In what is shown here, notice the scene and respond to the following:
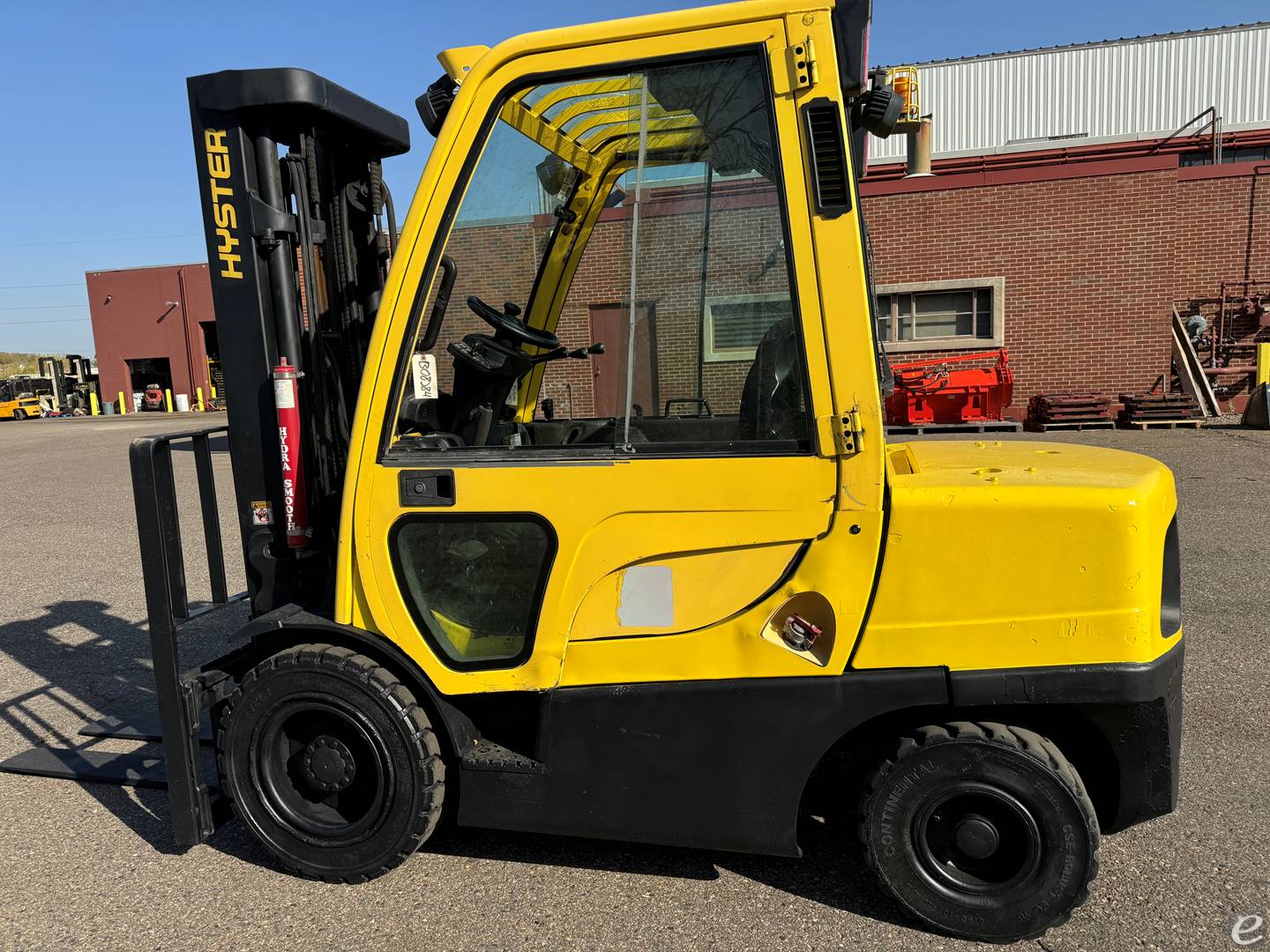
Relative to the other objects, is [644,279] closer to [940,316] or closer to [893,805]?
[893,805]

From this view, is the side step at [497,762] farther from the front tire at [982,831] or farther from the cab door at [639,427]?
the front tire at [982,831]

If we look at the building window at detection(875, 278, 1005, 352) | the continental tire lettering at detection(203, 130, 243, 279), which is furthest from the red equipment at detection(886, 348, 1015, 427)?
the continental tire lettering at detection(203, 130, 243, 279)

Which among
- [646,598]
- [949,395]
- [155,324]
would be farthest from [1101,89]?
[155,324]

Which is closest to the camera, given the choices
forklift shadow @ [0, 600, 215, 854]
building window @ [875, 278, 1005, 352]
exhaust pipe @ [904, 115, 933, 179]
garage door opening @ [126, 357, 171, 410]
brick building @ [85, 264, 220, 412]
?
forklift shadow @ [0, 600, 215, 854]

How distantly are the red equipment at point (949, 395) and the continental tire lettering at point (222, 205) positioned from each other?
45.7ft

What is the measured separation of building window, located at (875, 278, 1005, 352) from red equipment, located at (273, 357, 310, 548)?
51.5 ft

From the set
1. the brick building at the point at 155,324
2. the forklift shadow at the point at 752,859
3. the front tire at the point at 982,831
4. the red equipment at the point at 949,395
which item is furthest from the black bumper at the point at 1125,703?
the brick building at the point at 155,324

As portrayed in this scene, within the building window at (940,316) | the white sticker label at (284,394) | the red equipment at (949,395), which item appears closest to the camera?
the white sticker label at (284,394)

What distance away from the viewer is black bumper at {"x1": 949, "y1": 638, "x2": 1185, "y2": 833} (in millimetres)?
2396

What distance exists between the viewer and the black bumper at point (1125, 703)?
2396mm

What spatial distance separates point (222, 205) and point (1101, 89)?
109ft

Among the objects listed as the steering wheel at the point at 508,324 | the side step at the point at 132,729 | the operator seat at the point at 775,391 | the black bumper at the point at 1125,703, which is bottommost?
the side step at the point at 132,729

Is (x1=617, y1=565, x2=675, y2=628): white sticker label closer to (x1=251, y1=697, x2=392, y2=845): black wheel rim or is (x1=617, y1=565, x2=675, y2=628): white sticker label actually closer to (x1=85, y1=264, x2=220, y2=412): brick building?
(x1=251, y1=697, x2=392, y2=845): black wheel rim

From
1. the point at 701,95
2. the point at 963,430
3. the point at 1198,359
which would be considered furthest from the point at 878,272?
the point at 701,95
